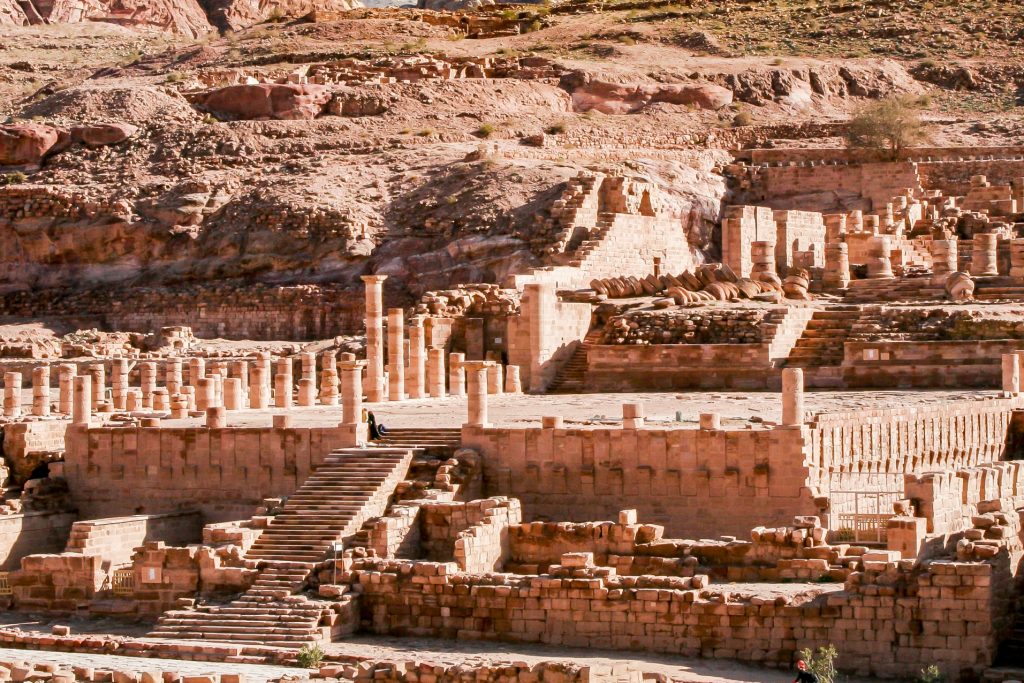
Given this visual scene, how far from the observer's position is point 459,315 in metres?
43.3

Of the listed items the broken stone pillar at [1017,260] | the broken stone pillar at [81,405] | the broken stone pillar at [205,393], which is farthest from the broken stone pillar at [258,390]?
the broken stone pillar at [1017,260]

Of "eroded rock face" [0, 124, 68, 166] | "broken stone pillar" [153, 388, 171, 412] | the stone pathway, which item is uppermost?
"eroded rock face" [0, 124, 68, 166]

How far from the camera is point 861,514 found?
27859 mm

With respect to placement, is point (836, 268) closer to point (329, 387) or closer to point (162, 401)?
point (329, 387)

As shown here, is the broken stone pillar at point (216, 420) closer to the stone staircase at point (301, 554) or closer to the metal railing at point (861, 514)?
the stone staircase at point (301, 554)

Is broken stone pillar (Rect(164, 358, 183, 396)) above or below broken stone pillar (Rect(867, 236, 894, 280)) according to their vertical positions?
below

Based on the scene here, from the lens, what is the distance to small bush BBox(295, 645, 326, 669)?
82.7 ft

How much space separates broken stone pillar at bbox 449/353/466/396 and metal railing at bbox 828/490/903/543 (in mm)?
11789

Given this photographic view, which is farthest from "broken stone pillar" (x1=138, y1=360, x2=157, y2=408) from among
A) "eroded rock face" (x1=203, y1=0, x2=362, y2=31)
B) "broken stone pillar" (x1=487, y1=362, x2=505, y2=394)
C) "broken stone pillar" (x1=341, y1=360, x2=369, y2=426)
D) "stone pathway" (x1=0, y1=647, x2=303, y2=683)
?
"eroded rock face" (x1=203, y1=0, x2=362, y2=31)

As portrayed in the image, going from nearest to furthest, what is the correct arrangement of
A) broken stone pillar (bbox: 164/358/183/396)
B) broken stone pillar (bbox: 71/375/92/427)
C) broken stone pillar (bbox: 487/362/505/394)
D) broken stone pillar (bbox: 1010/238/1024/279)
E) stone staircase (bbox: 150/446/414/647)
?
stone staircase (bbox: 150/446/414/647) → broken stone pillar (bbox: 71/375/92/427) → broken stone pillar (bbox: 487/362/505/394) → broken stone pillar (bbox: 164/358/183/396) → broken stone pillar (bbox: 1010/238/1024/279)

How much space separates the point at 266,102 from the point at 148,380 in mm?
25141

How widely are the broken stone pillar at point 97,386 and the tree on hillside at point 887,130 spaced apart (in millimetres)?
26176

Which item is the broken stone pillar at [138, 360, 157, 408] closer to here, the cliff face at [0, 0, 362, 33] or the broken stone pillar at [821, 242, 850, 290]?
the broken stone pillar at [821, 242, 850, 290]

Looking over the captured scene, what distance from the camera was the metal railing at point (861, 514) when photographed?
27.1 meters
